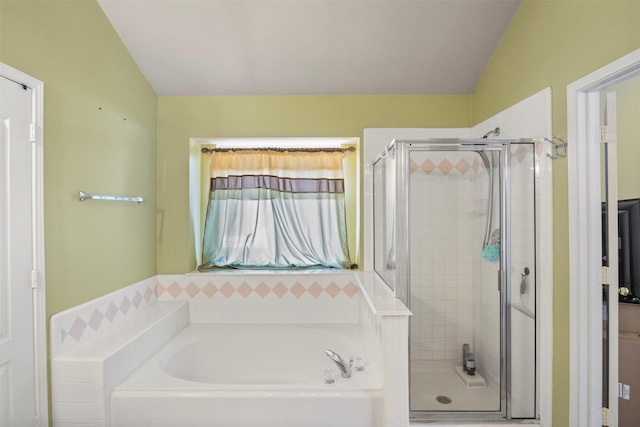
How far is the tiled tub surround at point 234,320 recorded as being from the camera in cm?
173

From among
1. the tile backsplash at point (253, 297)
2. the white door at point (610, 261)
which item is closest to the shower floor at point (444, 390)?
the white door at point (610, 261)

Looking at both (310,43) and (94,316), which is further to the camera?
(310,43)

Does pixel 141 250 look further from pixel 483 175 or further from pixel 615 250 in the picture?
pixel 615 250

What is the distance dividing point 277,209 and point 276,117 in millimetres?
791

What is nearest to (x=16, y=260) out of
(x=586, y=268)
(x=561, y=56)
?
(x=586, y=268)

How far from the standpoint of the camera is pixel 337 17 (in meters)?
2.21

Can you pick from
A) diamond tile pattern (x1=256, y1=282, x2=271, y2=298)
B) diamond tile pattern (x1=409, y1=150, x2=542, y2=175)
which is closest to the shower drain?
diamond tile pattern (x1=409, y1=150, x2=542, y2=175)

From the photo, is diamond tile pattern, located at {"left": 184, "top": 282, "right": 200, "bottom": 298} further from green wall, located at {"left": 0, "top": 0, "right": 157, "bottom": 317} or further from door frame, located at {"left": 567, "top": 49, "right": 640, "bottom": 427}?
door frame, located at {"left": 567, "top": 49, "right": 640, "bottom": 427}

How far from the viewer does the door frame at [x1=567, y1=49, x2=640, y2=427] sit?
5.37ft

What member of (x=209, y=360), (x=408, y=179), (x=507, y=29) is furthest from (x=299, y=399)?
(x=507, y=29)

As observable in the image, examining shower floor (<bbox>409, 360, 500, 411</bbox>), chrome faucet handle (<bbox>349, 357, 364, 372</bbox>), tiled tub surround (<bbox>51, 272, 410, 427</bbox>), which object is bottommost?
shower floor (<bbox>409, 360, 500, 411</bbox>)

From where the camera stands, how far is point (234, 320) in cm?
291

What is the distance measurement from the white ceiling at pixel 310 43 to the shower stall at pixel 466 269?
31.1 inches

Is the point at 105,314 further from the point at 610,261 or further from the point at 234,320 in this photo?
the point at 610,261
